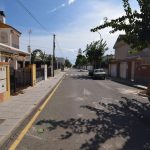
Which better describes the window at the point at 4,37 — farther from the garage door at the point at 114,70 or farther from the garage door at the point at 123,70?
the garage door at the point at 114,70

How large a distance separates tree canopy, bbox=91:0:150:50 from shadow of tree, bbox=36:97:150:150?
2860 millimetres

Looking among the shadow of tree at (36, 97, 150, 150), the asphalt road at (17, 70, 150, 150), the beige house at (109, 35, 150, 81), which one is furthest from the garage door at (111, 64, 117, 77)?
the shadow of tree at (36, 97, 150, 150)

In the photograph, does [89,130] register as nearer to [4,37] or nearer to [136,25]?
[136,25]

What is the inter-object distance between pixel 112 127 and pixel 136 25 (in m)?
4.95

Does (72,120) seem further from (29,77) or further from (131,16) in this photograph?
(29,77)

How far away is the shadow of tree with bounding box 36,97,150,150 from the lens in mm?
6422

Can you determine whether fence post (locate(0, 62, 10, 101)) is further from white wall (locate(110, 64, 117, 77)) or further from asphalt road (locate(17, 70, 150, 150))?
white wall (locate(110, 64, 117, 77))

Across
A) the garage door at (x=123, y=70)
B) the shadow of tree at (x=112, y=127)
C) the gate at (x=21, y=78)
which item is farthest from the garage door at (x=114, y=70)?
the shadow of tree at (x=112, y=127)

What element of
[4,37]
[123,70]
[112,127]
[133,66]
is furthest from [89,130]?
[4,37]

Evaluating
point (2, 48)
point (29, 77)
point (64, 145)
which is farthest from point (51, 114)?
point (29, 77)

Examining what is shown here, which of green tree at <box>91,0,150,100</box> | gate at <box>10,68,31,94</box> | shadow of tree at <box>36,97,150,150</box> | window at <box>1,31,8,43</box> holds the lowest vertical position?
shadow of tree at <box>36,97,150,150</box>

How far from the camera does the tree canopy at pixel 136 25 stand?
36.7 feet

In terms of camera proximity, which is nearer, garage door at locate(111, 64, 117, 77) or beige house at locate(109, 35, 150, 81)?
beige house at locate(109, 35, 150, 81)

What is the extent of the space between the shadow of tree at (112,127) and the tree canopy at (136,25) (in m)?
2.86
